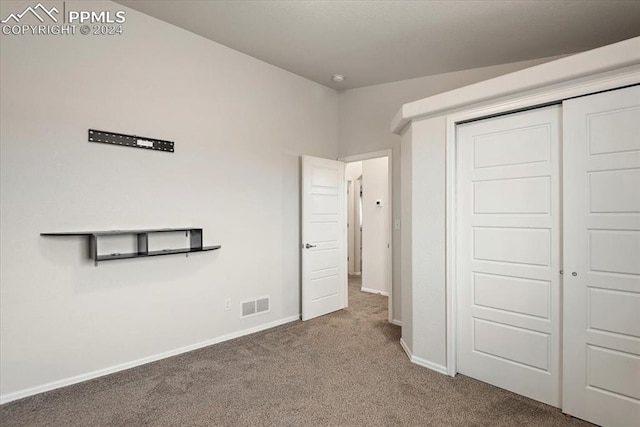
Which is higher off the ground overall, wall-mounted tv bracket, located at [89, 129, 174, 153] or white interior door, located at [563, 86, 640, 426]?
wall-mounted tv bracket, located at [89, 129, 174, 153]

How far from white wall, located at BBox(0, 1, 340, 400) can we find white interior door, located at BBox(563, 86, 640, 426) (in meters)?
2.87

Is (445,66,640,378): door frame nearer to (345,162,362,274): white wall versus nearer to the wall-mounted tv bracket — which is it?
the wall-mounted tv bracket

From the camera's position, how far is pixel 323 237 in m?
4.38

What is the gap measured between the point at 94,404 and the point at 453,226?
3.05m

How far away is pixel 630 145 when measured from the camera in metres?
2.00

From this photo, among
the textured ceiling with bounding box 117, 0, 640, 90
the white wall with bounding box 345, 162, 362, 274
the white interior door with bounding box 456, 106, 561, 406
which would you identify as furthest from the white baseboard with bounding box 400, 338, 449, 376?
the white wall with bounding box 345, 162, 362, 274

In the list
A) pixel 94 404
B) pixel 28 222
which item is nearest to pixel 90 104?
pixel 28 222

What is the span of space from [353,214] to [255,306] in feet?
13.6

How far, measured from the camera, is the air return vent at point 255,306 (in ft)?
12.2

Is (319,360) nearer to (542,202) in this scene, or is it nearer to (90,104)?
(542,202)

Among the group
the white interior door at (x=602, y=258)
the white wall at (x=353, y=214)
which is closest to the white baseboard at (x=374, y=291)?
the white wall at (x=353, y=214)

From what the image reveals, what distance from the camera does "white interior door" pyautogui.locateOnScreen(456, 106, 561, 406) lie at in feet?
7.68

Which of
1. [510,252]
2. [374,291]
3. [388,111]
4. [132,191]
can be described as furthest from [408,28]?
[374,291]

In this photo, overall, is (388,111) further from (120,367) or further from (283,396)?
(120,367)
